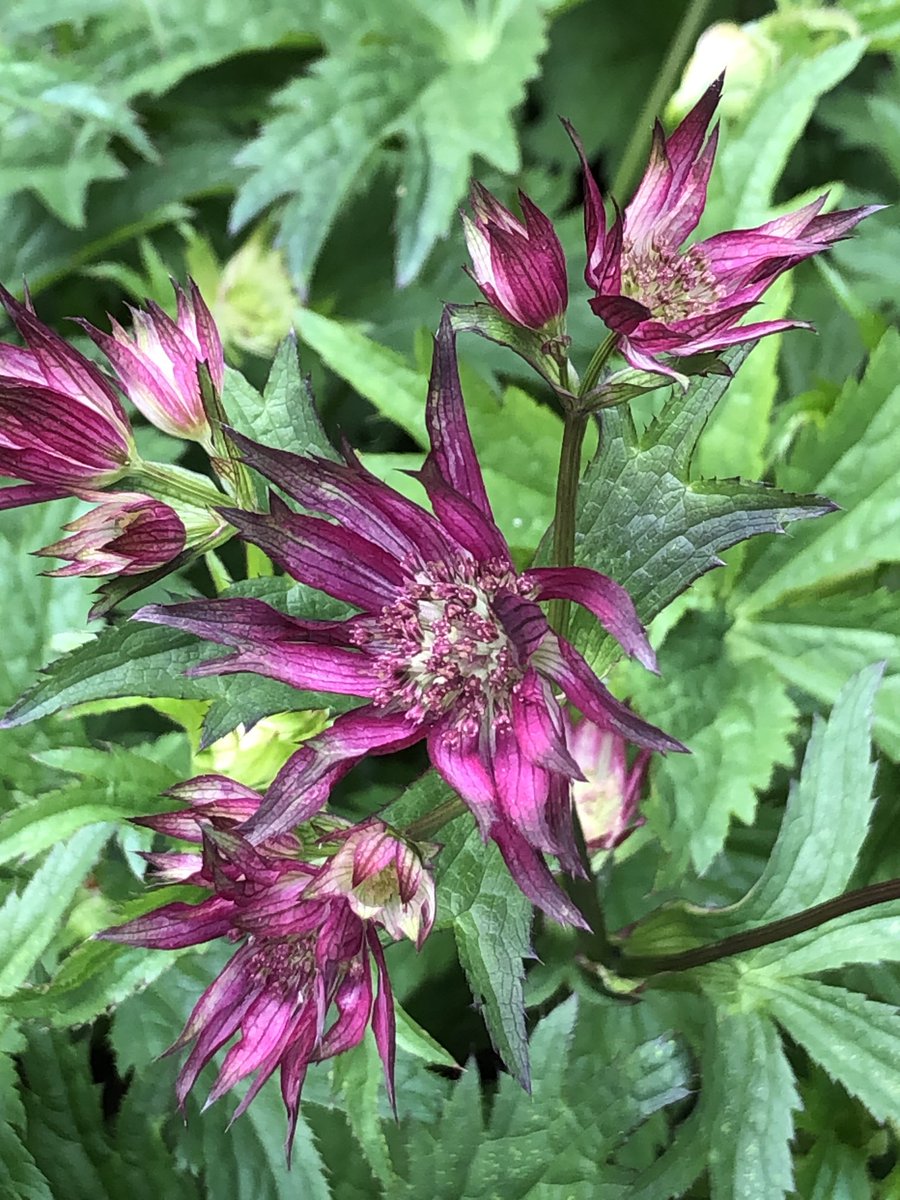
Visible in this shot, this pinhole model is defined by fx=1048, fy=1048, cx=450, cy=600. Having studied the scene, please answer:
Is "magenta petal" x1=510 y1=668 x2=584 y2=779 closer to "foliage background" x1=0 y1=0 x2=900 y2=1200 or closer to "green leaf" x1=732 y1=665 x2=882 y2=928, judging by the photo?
"foliage background" x1=0 y1=0 x2=900 y2=1200

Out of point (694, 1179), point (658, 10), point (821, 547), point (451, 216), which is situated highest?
point (658, 10)

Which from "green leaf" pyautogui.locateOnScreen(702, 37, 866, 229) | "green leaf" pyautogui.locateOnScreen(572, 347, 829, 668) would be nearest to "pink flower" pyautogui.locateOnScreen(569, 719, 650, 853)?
"green leaf" pyautogui.locateOnScreen(572, 347, 829, 668)

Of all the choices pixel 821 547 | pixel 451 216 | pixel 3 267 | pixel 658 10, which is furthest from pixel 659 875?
pixel 658 10

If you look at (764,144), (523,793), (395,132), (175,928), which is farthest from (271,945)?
(395,132)

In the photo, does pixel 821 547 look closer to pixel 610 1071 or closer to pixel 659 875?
pixel 659 875

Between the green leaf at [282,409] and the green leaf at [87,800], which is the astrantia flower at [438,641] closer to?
the green leaf at [282,409]

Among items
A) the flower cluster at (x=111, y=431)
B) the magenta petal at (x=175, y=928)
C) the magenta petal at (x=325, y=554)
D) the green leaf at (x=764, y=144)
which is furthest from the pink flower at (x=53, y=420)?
the green leaf at (x=764, y=144)
